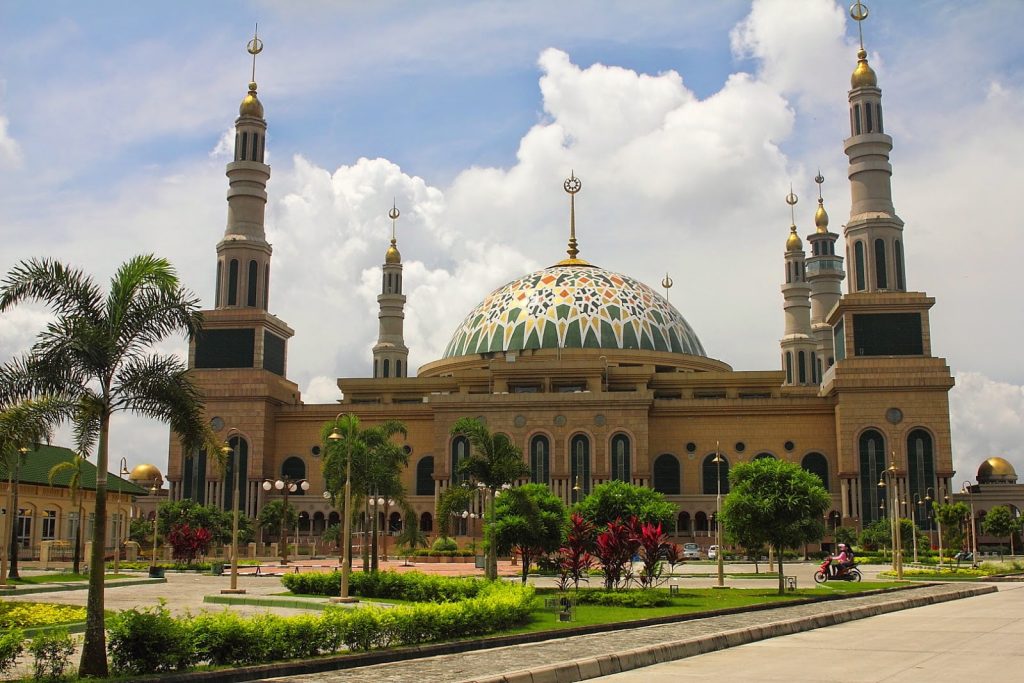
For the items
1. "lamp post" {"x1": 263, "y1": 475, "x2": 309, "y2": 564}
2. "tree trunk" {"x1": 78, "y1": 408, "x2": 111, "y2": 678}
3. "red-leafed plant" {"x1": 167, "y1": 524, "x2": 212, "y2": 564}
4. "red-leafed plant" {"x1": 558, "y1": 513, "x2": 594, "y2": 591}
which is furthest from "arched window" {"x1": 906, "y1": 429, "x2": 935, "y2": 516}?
"tree trunk" {"x1": 78, "y1": 408, "x2": 111, "y2": 678}

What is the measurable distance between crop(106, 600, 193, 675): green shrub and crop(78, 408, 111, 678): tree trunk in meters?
0.18

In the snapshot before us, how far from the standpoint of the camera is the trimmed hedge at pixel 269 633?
12.4 meters

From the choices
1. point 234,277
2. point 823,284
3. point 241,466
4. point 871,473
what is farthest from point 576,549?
point 823,284

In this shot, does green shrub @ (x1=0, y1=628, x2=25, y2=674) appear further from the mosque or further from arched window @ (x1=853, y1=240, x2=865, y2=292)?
arched window @ (x1=853, y1=240, x2=865, y2=292)

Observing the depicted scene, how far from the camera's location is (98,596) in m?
12.7

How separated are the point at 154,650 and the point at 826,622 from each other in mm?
13232

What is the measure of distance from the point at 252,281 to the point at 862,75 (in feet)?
125

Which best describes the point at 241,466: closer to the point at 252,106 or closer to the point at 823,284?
the point at 252,106

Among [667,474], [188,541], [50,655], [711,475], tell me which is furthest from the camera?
[667,474]

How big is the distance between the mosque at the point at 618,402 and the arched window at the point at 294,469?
0.28 feet

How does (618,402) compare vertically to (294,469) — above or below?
above

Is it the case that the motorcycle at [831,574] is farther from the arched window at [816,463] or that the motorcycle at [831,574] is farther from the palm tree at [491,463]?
the arched window at [816,463]

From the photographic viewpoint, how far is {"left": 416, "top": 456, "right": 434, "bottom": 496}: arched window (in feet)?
210

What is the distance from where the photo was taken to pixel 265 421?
6356 centimetres
